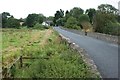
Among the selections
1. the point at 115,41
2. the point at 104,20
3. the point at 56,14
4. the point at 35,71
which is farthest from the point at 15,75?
the point at 56,14

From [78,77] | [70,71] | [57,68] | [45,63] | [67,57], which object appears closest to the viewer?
[78,77]

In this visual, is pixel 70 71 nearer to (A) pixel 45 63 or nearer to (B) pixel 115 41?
(A) pixel 45 63

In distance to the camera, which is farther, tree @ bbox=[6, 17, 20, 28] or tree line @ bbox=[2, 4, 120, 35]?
tree @ bbox=[6, 17, 20, 28]

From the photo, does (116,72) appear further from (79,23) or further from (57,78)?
(79,23)

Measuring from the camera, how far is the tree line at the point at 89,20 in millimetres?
57094

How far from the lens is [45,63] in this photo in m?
14.6

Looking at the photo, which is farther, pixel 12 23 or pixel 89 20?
pixel 12 23

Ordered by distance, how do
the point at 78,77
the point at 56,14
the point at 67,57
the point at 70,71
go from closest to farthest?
the point at 78,77 → the point at 70,71 → the point at 67,57 → the point at 56,14

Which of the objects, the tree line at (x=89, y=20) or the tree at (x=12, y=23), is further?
the tree at (x=12, y=23)

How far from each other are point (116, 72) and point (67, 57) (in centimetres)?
469

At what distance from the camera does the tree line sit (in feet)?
187

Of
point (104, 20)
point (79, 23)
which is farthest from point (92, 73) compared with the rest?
point (79, 23)

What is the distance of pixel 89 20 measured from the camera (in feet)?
414

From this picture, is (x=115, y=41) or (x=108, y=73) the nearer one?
(x=108, y=73)
